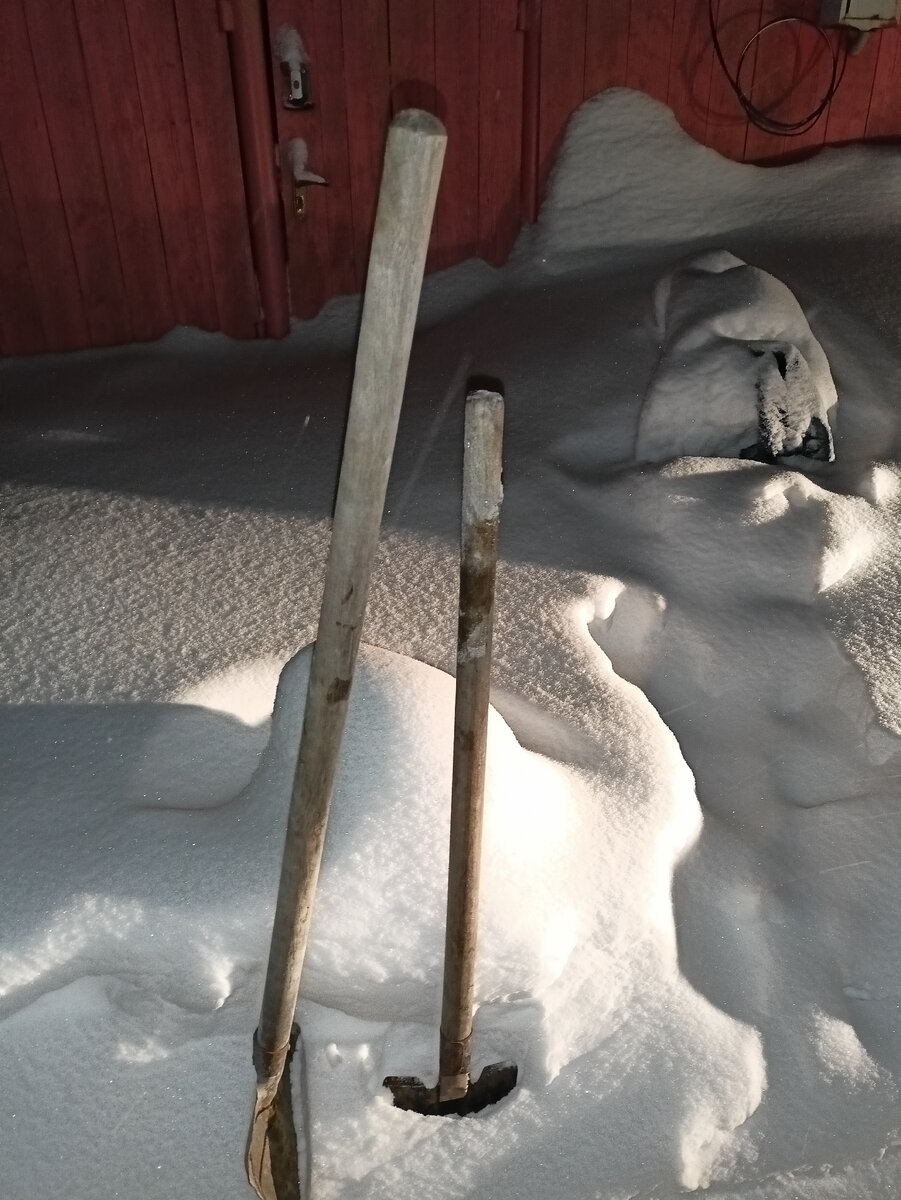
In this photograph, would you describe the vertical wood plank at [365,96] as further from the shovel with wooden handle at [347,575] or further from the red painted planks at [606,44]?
the shovel with wooden handle at [347,575]

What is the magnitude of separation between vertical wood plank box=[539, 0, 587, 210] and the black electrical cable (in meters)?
0.55

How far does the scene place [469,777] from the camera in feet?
4.42

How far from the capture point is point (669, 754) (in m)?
2.03

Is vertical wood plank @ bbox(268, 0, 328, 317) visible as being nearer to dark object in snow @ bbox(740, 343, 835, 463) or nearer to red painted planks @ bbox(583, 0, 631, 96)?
red painted planks @ bbox(583, 0, 631, 96)

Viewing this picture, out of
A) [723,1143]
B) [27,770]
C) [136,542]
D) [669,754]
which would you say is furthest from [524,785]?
[136,542]

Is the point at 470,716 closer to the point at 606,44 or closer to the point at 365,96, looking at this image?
the point at 365,96

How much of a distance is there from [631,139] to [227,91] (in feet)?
5.36

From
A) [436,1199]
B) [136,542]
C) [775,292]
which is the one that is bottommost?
[436,1199]

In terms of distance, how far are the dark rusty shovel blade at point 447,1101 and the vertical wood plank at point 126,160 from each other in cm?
334

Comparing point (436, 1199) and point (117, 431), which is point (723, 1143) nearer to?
point (436, 1199)

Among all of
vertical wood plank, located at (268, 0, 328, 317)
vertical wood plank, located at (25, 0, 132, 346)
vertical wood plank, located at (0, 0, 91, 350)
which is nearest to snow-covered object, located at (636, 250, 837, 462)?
vertical wood plank, located at (268, 0, 328, 317)

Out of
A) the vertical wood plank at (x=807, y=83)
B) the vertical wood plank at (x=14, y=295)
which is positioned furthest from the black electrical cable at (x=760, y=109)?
the vertical wood plank at (x=14, y=295)

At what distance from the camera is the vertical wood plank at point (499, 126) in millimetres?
3836

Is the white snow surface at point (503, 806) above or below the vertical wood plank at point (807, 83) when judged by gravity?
below
